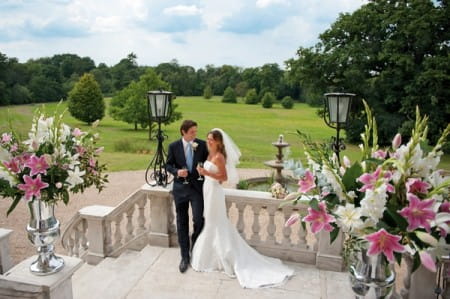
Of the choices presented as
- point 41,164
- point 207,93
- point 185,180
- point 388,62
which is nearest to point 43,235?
point 41,164

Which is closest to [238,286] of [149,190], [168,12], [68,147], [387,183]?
[149,190]

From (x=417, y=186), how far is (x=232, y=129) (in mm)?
35078

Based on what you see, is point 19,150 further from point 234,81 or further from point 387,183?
point 234,81

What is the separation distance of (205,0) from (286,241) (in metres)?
7.64

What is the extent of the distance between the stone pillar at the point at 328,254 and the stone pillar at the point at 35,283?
323cm

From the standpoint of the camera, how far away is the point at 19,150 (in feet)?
8.49

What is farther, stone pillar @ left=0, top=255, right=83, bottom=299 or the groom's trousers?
the groom's trousers

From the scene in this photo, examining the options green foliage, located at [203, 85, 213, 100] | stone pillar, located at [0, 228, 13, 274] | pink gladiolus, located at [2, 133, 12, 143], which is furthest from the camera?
green foliage, located at [203, 85, 213, 100]

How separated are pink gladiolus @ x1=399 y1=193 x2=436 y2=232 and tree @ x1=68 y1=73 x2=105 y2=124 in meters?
35.8

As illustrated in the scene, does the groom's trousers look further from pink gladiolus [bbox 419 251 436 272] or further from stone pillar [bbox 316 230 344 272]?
pink gladiolus [bbox 419 251 436 272]

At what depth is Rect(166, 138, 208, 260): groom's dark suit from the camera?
4953mm

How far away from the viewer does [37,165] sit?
7.91ft

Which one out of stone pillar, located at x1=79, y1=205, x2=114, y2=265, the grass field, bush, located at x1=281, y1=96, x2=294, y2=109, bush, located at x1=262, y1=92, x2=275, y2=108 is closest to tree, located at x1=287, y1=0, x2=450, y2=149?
the grass field

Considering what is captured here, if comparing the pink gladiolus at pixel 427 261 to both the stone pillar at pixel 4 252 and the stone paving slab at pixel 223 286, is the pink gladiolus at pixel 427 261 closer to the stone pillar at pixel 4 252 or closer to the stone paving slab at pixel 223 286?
the stone paving slab at pixel 223 286
